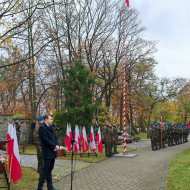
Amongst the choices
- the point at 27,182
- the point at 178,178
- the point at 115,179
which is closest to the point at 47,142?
the point at 27,182

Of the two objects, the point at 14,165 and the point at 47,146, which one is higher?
the point at 47,146

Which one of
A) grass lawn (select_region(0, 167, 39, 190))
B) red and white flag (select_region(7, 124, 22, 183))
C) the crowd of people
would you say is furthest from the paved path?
the crowd of people

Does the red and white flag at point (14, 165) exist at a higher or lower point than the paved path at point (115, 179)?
higher

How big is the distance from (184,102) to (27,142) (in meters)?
39.1

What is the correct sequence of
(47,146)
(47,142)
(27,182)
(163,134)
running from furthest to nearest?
(163,134) → (27,182) → (47,146) → (47,142)

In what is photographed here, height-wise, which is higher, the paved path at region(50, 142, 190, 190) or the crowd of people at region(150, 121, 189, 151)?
the crowd of people at region(150, 121, 189, 151)

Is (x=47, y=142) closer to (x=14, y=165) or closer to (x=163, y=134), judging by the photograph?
(x=14, y=165)

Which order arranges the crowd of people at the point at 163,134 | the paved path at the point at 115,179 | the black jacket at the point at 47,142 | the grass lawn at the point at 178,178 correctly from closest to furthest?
the black jacket at the point at 47,142, the grass lawn at the point at 178,178, the paved path at the point at 115,179, the crowd of people at the point at 163,134

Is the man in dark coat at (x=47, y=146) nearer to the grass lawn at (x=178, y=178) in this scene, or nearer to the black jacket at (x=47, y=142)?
the black jacket at (x=47, y=142)

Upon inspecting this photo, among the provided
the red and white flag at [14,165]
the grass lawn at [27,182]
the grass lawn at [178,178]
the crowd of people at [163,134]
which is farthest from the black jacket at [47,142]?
the crowd of people at [163,134]

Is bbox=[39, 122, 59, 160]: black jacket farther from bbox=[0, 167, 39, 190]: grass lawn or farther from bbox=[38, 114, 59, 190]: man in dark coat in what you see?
bbox=[0, 167, 39, 190]: grass lawn

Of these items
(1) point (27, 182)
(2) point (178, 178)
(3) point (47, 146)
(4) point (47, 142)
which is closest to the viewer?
(4) point (47, 142)

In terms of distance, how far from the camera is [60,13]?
2212 cm

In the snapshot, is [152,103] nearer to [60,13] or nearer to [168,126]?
[168,126]
